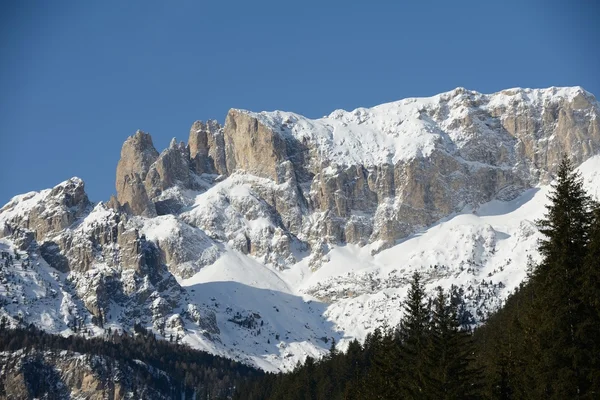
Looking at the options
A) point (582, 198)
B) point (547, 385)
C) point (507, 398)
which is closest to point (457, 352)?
point (507, 398)

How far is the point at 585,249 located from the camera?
5788cm

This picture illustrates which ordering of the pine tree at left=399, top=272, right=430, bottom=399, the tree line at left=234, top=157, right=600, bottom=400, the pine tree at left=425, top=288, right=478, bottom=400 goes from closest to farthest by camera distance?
the tree line at left=234, top=157, right=600, bottom=400
the pine tree at left=425, top=288, right=478, bottom=400
the pine tree at left=399, top=272, right=430, bottom=399

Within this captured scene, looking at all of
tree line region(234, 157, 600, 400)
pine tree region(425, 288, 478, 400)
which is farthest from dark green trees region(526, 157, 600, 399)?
pine tree region(425, 288, 478, 400)

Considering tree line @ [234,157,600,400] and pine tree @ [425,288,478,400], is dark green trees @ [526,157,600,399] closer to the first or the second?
tree line @ [234,157,600,400]

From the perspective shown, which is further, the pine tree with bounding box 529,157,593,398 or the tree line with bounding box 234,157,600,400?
the pine tree with bounding box 529,157,593,398

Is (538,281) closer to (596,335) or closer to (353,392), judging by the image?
(596,335)

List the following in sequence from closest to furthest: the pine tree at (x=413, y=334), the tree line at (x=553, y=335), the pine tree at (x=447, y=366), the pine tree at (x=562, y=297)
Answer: the tree line at (x=553, y=335) → the pine tree at (x=562, y=297) → the pine tree at (x=447, y=366) → the pine tree at (x=413, y=334)

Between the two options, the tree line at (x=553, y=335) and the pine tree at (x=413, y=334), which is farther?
the pine tree at (x=413, y=334)

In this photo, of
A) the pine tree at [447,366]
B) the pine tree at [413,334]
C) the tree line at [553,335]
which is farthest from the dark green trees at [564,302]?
the pine tree at [413,334]

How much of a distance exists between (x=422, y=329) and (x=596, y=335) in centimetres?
2256

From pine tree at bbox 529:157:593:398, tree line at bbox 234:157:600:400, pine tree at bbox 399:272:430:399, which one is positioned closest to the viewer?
tree line at bbox 234:157:600:400

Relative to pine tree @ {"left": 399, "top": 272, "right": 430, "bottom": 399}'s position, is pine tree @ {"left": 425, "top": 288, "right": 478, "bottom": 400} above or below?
below

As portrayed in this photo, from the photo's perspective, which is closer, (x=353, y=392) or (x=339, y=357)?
(x=353, y=392)

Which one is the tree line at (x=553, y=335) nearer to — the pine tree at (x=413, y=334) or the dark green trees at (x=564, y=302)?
the dark green trees at (x=564, y=302)
